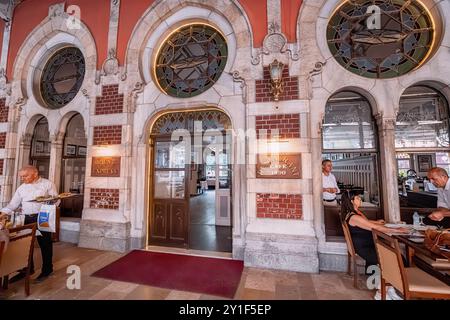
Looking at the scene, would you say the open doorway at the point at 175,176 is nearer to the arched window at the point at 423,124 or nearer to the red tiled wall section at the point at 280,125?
the red tiled wall section at the point at 280,125

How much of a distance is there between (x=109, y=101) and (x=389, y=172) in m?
5.67

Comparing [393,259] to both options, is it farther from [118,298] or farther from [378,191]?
[118,298]

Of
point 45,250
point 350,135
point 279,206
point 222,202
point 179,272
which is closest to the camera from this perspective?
point 45,250

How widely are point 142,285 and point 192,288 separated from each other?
73cm

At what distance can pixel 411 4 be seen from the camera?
12.7 ft

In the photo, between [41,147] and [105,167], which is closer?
[105,167]

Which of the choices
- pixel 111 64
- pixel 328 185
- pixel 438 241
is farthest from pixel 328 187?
pixel 111 64

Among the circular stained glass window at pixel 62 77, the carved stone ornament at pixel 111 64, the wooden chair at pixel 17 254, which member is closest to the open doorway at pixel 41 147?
the circular stained glass window at pixel 62 77

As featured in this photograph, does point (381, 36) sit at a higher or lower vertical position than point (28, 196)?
higher

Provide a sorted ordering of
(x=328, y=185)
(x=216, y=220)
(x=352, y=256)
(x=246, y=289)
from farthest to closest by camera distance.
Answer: (x=216, y=220), (x=328, y=185), (x=352, y=256), (x=246, y=289)

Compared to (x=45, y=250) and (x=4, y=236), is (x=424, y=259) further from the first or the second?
(x=45, y=250)

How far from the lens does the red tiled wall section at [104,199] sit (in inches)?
182

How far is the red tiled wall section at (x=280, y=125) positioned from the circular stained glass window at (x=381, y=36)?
1440mm

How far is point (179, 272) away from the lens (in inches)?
139
